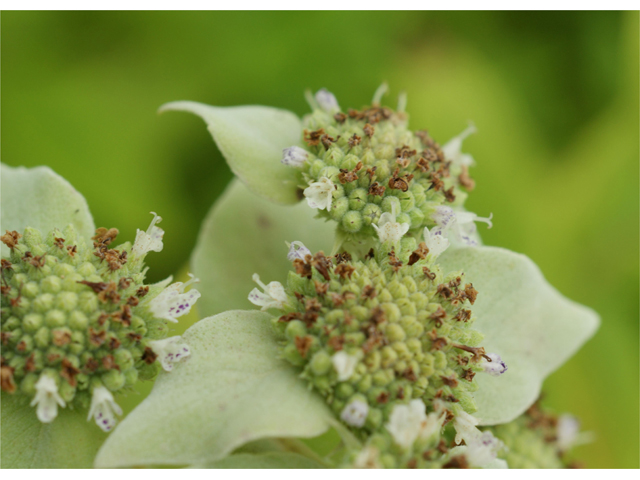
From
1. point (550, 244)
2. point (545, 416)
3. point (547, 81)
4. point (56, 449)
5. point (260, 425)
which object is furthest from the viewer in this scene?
point (547, 81)

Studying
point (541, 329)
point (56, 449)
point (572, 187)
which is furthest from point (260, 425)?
point (572, 187)

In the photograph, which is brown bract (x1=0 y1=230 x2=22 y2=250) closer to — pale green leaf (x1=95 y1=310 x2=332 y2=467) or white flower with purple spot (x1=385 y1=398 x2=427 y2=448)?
pale green leaf (x1=95 y1=310 x2=332 y2=467)

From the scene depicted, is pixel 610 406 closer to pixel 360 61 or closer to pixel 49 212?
pixel 360 61

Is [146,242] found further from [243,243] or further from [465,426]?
[465,426]

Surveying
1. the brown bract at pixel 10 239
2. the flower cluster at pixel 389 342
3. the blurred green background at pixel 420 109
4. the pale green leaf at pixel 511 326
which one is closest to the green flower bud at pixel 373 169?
the flower cluster at pixel 389 342

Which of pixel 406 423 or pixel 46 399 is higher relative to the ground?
pixel 406 423

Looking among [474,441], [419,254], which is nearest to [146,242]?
[419,254]

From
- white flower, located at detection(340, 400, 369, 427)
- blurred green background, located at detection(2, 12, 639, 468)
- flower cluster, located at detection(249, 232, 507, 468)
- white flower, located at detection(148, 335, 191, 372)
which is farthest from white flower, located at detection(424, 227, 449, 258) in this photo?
blurred green background, located at detection(2, 12, 639, 468)
